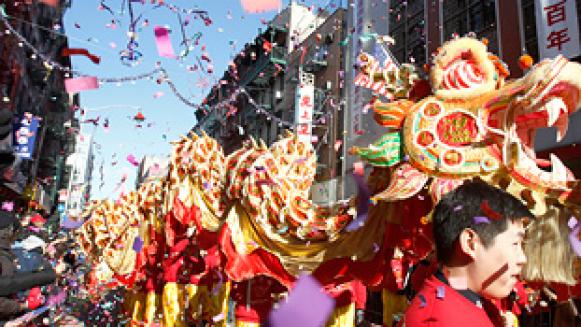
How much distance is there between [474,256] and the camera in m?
1.45

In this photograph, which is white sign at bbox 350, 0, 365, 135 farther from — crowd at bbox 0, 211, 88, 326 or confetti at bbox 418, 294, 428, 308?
confetti at bbox 418, 294, 428, 308

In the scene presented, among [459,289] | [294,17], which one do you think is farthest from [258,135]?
[459,289]

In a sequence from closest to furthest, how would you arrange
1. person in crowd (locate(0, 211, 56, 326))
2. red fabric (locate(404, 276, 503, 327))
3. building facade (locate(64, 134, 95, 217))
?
red fabric (locate(404, 276, 503, 327)) → person in crowd (locate(0, 211, 56, 326)) → building facade (locate(64, 134, 95, 217))

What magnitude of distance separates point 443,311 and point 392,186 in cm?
155

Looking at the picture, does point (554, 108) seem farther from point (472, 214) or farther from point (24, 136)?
point (24, 136)

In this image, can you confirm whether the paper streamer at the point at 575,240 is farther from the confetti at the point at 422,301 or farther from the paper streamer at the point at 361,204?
the paper streamer at the point at 361,204

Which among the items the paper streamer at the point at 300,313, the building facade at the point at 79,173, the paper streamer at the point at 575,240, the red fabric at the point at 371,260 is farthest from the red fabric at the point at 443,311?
the building facade at the point at 79,173

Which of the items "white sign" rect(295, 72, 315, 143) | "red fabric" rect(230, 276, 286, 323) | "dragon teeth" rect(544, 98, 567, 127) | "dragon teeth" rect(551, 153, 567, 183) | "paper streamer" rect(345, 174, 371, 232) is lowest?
"red fabric" rect(230, 276, 286, 323)

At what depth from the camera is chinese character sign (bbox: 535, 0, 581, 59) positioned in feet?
23.6

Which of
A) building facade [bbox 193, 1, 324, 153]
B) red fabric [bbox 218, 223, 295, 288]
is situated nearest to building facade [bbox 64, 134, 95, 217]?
building facade [bbox 193, 1, 324, 153]

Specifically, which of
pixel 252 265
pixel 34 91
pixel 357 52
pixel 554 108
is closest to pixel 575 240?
pixel 554 108

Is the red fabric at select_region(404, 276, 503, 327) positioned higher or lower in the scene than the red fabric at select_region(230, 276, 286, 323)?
higher

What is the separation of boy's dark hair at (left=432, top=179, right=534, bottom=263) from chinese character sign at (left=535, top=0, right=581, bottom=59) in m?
6.87

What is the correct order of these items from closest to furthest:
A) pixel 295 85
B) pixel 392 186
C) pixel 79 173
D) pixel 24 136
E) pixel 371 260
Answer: pixel 392 186, pixel 371 260, pixel 24 136, pixel 295 85, pixel 79 173
